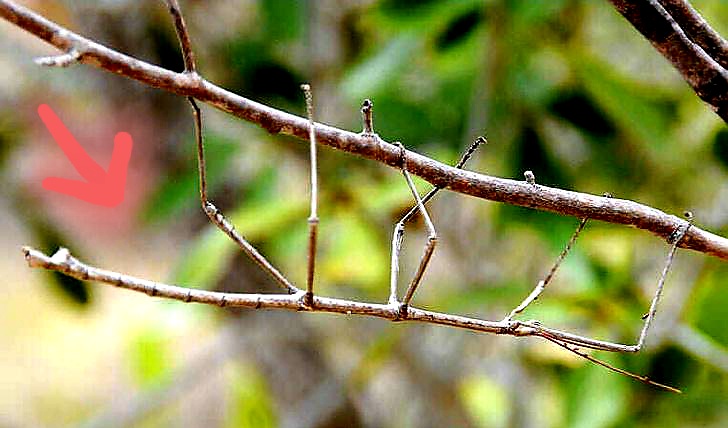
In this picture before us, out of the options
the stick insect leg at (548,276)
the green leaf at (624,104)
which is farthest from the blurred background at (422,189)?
the stick insect leg at (548,276)

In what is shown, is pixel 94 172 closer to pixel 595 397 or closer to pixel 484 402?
pixel 595 397

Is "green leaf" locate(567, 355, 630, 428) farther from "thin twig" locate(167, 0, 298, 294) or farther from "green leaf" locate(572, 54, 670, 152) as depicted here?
"thin twig" locate(167, 0, 298, 294)

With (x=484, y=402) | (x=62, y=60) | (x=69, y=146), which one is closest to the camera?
(x=62, y=60)

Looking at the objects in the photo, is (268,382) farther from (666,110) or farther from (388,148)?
(388,148)

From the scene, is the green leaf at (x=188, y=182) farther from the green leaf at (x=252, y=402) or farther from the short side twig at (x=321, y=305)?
the short side twig at (x=321, y=305)

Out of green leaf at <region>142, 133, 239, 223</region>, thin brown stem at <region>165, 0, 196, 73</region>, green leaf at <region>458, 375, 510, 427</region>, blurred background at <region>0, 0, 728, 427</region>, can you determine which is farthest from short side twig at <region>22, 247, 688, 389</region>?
green leaf at <region>458, 375, 510, 427</region>

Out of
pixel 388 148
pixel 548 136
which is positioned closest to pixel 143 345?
pixel 548 136

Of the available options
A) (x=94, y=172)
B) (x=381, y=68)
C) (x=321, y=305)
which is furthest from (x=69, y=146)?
(x=381, y=68)
